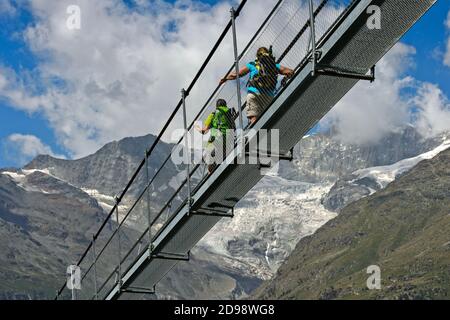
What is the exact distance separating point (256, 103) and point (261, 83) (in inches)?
17.4

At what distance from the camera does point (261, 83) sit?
715 inches

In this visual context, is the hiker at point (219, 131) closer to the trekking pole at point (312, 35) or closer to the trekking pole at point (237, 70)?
the trekking pole at point (237, 70)

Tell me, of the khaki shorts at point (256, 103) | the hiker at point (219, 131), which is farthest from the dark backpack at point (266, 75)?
the hiker at point (219, 131)

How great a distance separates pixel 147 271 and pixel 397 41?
1335 cm

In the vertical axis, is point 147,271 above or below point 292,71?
below

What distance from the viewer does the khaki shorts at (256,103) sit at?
18109mm

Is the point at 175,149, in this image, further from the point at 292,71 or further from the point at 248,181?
the point at 292,71

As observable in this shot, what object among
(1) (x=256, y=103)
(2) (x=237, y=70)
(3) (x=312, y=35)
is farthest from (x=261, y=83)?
(3) (x=312, y=35)

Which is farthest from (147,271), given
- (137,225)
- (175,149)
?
(175,149)

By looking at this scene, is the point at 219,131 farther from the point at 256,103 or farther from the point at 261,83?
the point at 261,83

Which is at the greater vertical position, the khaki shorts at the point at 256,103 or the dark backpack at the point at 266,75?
the dark backpack at the point at 266,75

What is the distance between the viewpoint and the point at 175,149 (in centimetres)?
2211

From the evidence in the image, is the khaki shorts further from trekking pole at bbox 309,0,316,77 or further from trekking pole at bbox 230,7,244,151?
trekking pole at bbox 309,0,316,77

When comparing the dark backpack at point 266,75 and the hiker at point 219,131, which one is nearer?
the dark backpack at point 266,75
